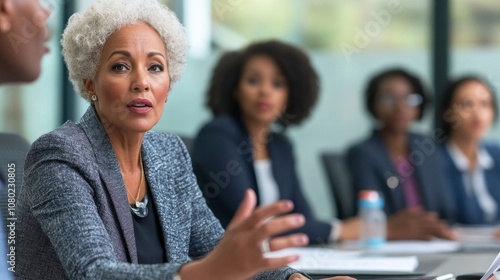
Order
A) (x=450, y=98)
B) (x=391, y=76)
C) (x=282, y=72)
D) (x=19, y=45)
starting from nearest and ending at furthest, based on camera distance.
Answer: (x=19, y=45)
(x=282, y=72)
(x=391, y=76)
(x=450, y=98)

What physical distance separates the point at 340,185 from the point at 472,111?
1.00m

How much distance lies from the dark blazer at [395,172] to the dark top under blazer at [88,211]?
2125 millimetres

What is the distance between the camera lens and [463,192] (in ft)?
13.6

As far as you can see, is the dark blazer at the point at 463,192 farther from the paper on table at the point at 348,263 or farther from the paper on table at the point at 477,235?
the paper on table at the point at 348,263

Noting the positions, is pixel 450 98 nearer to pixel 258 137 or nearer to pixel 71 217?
pixel 258 137

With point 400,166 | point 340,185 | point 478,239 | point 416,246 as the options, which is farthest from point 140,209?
point 400,166

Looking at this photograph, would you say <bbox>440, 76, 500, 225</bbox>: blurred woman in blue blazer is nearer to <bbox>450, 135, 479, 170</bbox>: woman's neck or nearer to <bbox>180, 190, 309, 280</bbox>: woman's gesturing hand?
Answer: <bbox>450, 135, 479, 170</bbox>: woman's neck

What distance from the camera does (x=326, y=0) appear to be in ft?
18.5

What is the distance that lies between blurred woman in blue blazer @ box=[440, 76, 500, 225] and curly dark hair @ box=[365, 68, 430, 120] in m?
0.19

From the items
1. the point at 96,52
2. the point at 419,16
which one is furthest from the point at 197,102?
the point at 96,52

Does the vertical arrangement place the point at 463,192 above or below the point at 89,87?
below

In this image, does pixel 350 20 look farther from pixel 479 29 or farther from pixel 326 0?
pixel 479 29

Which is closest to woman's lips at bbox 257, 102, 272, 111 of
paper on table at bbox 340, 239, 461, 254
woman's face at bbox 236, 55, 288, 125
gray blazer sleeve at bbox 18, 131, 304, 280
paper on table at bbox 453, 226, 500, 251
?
woman's face at bbox 236, 55, 288, 125

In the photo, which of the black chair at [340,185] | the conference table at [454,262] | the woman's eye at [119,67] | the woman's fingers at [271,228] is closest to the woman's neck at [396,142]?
the black chair at [340,185]
